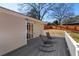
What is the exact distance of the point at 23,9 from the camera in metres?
9.30

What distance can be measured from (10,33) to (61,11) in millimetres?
3436

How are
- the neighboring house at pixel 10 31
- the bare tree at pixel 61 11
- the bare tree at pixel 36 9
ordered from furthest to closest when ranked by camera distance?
the bare tree at pixel 36 9, the bare tree at pixel 61 11, the neighboring house at pixel 10 31

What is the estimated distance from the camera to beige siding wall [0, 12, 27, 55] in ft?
21.2

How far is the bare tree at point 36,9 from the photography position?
29.2 ft

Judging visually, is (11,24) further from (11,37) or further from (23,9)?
(23,9)

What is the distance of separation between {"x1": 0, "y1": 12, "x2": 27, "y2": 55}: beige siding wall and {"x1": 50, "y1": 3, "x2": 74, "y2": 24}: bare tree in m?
2.23

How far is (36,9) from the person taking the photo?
29.7 feet

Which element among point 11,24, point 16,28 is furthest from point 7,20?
point 16,28

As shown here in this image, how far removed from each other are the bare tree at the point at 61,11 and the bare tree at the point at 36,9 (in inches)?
17.4

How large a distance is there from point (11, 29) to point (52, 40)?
12.2 feet

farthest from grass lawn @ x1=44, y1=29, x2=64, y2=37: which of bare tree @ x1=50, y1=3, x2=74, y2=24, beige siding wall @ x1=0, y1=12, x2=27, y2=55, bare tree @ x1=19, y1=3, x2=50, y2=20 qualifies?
beige siding wall @ x1=0, y1=12, x2=27, y2=55

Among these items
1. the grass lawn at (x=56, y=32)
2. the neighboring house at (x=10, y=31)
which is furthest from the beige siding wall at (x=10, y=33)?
the grass lawn at (x=56, y=32)

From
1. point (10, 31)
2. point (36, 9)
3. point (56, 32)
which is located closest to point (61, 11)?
point (56, 32)

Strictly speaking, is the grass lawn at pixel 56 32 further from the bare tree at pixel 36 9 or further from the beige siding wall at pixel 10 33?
the beige siding wall at pixel 10 33
